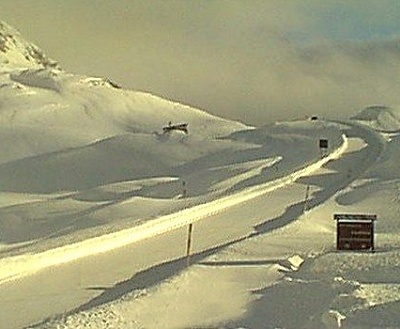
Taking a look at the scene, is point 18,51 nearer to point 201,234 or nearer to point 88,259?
point 201,234

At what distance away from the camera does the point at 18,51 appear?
17438 centimetres

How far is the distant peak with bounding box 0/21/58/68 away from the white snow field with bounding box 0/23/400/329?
96.3 metres

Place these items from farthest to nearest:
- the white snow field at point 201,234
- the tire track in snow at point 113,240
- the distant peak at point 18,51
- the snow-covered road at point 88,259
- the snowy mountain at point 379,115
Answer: the distant peak at point 18,51 < the snowy mountain at point 379,115 < the tire track in snow at point 113,240 < the snow-covered road at point 88,259 < the white snow field at point 201,234

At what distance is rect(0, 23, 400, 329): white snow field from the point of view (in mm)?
12789

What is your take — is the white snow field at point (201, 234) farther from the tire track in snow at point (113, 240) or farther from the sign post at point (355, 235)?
the sign post at point (355, 235)

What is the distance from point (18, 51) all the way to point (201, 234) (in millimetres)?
157045

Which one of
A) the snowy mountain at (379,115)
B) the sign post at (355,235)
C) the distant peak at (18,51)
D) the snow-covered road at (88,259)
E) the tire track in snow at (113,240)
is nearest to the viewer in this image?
the snow-covered road at (88,259)

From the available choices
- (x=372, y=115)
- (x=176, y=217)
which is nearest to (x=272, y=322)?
(x=176, y=217)

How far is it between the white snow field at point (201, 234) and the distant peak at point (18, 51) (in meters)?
96.3

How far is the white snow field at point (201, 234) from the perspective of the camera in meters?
12.8

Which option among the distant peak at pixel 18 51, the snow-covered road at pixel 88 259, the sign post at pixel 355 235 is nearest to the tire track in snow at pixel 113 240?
the snow-covered road at pixel 88 259

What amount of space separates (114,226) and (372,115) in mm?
112402

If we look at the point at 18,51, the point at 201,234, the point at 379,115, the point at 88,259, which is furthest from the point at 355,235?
the point at 18,51

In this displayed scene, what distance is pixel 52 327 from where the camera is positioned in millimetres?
11391
